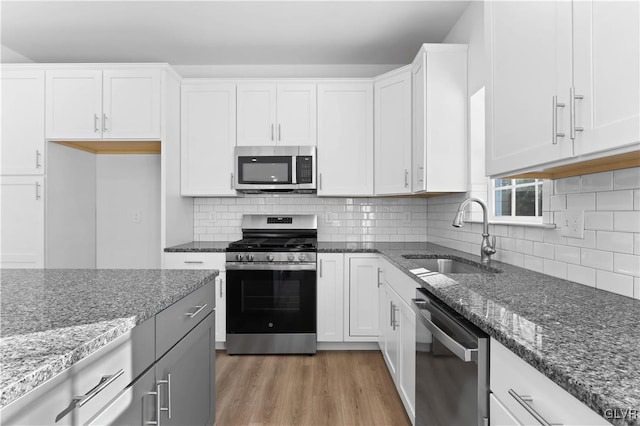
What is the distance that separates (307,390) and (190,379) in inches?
46.5

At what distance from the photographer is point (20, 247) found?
3090mm

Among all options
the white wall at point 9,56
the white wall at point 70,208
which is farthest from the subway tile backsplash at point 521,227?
the white wall at point 9,56

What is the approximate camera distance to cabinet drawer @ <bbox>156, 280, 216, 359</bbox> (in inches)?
50.0

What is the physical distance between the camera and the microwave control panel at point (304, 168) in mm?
3348

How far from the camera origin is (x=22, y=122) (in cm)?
313

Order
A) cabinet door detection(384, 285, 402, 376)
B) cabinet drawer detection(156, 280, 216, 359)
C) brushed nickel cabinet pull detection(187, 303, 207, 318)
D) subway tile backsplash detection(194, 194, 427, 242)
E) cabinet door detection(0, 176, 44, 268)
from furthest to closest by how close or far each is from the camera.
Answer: subway tile backsplash detection(194, 194, 427, 242) < cabinet door detection(0, 176, 44, 268) < cabinet door detection(384, 285, 402, 376) < brushed nickel cabinet pull detection(187, 303, 207, 318) < cabinet drawer detection(156, 280, 216, 359)

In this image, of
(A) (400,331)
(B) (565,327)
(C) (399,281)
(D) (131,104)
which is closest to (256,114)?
(D) (131,104)

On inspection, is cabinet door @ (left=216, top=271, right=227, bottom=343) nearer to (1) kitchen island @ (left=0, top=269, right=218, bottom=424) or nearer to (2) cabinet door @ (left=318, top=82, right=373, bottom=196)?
(2) cabinet door @ (left=318, top=82, right=373, bottom=196)

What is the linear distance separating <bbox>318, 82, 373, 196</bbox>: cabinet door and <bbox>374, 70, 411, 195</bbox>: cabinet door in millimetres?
89

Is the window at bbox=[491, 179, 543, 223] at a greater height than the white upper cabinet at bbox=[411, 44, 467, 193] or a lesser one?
lesser

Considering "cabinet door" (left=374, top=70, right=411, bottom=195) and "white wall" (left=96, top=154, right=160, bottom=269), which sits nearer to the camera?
"cabinet door" (left=374, top=70, right=411, bottom=195)

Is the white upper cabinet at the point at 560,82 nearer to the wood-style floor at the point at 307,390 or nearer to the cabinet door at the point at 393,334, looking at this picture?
the cabinet door at the point at 393,334

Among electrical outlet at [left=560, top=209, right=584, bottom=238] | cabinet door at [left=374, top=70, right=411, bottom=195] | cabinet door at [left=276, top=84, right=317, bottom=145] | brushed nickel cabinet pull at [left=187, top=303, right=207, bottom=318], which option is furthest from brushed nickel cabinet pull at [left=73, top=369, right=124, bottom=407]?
cabinet door at [left=276, top=84, right=317, bottom=145]

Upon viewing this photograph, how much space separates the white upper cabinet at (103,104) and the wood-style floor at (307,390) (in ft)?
6.92
